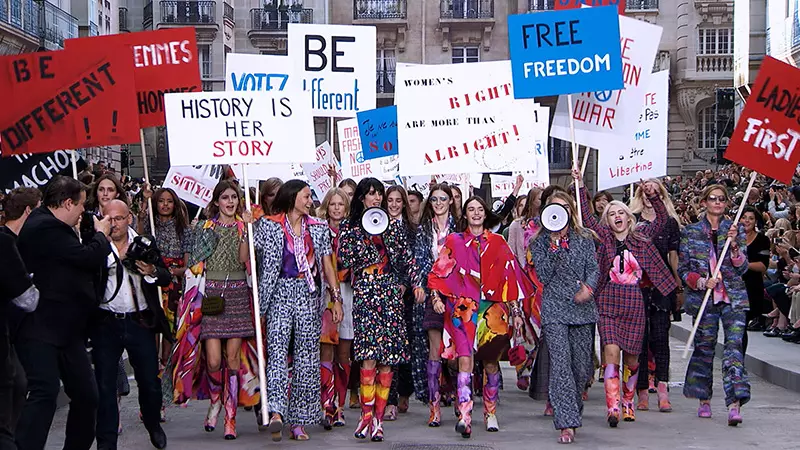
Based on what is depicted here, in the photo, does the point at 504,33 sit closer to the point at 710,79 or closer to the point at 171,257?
the point at 710,79

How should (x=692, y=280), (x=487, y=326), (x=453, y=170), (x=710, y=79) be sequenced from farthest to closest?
(x=710, y=79)
(x=453, y=170)
(x=692, y=280)
(x=487, y=326)

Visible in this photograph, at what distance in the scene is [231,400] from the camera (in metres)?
10.1

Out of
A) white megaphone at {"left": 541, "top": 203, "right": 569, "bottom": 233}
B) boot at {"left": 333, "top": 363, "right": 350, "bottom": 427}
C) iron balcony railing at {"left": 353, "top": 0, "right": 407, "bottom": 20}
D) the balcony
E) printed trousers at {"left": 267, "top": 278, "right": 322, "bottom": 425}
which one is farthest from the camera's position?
iron balcony railing at {"left": 353, "top": 0, "right": 407, "bottom": 20}

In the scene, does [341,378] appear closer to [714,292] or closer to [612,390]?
[612,390]

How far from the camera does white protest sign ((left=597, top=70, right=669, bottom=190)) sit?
543 inches

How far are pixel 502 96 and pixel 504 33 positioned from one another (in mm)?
37180

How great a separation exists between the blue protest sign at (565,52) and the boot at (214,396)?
12.4 feet

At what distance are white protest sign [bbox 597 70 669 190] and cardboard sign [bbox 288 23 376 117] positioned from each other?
118 inches

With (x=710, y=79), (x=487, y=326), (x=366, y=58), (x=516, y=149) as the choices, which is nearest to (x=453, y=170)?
(x=516, y=149)

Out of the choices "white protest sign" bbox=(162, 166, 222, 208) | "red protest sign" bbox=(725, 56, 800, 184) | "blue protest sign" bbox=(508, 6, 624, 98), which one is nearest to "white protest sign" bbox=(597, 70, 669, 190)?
"blue protest sign" bbox=(508, 6, 624, 98)

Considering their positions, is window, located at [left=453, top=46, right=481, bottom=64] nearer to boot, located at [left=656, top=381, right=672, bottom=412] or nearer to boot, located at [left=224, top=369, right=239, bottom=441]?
boot, located at [left=656, top=381, right=672, bottom=412]

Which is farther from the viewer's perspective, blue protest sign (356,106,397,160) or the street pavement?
blue protest sign (356,106,397,160)

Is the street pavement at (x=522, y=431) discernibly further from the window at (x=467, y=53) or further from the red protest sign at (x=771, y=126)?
the window at (x=467, y=53)

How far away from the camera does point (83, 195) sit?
26.7ft
